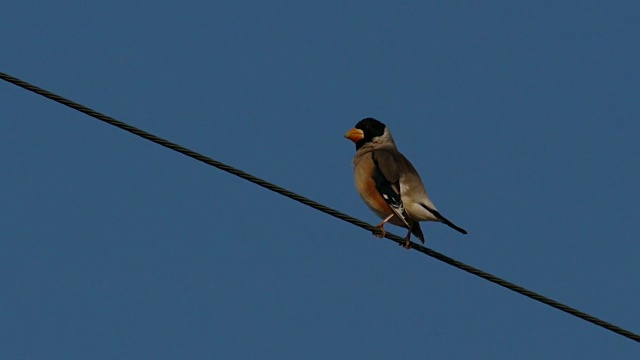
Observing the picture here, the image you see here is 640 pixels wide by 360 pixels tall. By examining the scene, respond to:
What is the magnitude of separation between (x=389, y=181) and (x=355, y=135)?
6.26ft

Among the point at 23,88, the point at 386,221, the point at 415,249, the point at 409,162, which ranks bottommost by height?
the point at 23,88

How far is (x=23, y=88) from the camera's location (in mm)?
7266

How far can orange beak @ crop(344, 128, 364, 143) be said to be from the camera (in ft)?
43.5

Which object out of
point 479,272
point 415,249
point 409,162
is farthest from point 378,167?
point 479,272

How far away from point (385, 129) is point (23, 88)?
259 inches

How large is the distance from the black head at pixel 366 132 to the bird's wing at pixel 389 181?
3.46 feet

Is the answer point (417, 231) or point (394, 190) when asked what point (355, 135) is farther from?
point (417, 231)

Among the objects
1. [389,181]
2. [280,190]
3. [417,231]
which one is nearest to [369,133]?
[389,181]

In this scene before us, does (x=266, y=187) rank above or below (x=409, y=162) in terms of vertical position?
below

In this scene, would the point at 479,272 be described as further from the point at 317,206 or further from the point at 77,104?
the point at 77,104

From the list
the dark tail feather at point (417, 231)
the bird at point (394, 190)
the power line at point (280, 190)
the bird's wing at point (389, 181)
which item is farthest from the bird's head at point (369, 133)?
the power line at point (280, 190)

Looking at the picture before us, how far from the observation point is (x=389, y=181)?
11.5 metres

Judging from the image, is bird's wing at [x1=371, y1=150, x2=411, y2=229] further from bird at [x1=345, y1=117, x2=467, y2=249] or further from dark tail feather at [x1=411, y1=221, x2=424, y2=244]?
dark tail feather at [x1=411, y1=221, x2=424, y2=244]

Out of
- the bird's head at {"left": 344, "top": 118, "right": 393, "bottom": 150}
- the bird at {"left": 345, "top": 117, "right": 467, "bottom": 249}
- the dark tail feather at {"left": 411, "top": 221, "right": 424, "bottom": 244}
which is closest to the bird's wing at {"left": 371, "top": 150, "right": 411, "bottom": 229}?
the bird at {"left": 345, "top": 117, "right": 467, "bottom": 249}
